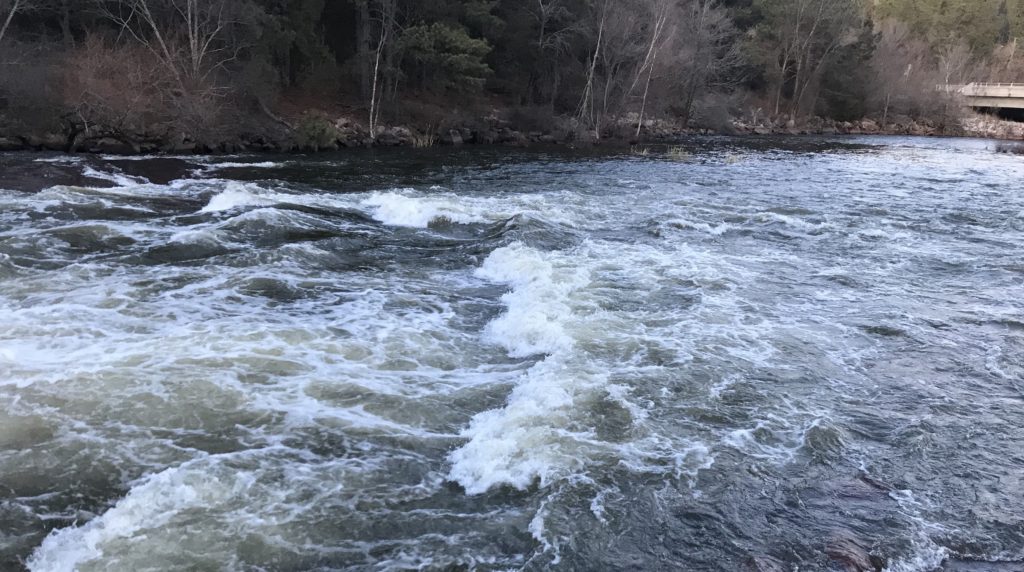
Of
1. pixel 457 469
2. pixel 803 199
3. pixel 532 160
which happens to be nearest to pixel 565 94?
pixel 532 160

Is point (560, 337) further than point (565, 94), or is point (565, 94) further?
point (565, 94)

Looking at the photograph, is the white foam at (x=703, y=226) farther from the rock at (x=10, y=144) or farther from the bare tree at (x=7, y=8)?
the bare tree at (x=7, y=8)

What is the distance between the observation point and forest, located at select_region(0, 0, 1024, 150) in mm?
24234

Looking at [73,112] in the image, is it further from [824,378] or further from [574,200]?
[824,378]

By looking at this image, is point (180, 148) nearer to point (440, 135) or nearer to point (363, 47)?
point (440, 135)

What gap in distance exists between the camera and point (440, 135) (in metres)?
33.1

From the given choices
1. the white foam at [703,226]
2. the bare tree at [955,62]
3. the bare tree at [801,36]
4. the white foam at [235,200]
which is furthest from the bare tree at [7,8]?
the bare tree at [955,62]

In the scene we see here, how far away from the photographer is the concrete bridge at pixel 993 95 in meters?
64.1

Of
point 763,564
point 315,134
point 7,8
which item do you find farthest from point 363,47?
point 763,564

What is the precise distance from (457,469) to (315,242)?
25.7 feet

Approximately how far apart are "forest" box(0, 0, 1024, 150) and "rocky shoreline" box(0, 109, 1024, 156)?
17 cm

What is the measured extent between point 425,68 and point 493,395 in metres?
33.6

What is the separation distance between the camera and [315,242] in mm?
12203

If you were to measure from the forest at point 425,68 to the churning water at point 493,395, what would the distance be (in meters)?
11.3
